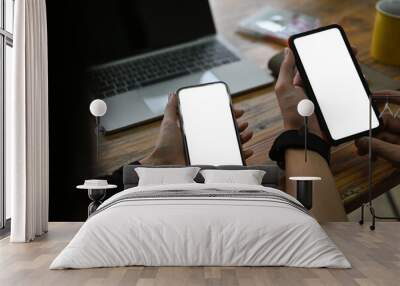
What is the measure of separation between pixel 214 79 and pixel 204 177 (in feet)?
3.24

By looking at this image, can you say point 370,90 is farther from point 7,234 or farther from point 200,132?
point 7,234

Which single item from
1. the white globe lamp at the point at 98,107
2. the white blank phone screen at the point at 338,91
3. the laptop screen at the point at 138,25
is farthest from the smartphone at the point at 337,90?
the white globe lamp at the point at 98,107

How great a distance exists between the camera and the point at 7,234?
5.15 m

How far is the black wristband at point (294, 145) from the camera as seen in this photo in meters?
5.55

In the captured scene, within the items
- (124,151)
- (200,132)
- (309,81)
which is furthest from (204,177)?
(309,81)

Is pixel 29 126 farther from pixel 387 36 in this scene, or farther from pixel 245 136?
pixel 387 36

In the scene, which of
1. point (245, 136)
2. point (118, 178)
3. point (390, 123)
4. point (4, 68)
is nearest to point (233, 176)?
point (245, 136)

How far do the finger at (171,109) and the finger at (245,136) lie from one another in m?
0.60

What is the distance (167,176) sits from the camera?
5332 mm

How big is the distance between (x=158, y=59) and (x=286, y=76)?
3.76 ft

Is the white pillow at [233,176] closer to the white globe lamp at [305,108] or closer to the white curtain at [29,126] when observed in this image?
the white globe lamp at [305,108]

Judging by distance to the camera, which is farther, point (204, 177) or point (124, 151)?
point (124, 151)

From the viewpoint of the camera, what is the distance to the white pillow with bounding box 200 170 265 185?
5.23m

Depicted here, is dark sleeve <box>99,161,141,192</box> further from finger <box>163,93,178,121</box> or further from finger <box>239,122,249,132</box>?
finger <box>239,122,249,132</box>
